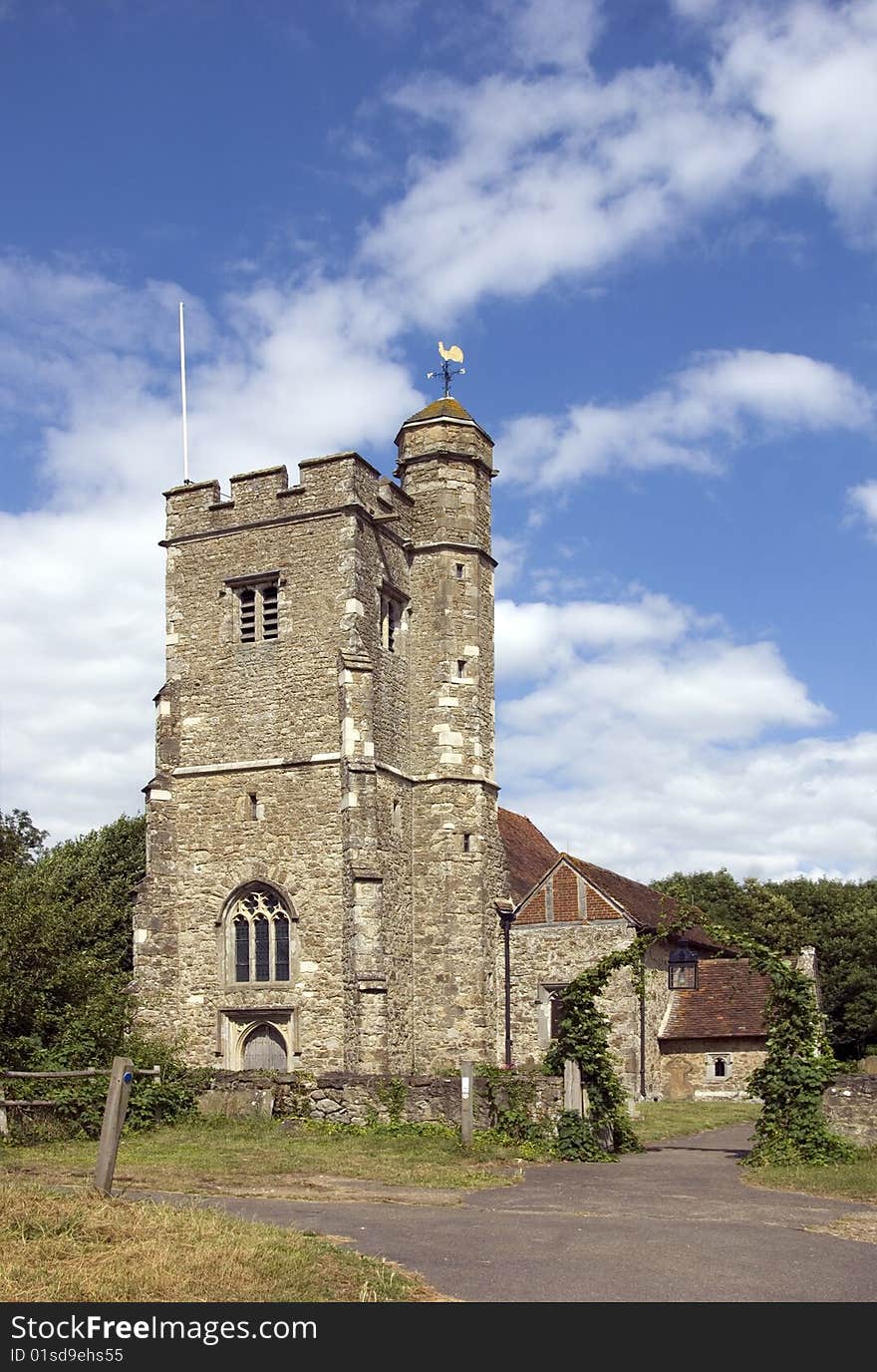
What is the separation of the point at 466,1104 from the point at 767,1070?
4470 mm

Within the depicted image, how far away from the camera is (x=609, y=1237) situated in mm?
12148

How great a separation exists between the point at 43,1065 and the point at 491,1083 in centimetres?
757

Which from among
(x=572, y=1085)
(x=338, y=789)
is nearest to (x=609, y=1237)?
(x=572, y=1085)

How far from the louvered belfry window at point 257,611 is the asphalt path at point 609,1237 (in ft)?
53.3

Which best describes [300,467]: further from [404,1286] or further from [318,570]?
[404,1286]

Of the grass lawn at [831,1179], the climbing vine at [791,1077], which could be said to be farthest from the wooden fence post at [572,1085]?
the grass lawn at [831,1179]

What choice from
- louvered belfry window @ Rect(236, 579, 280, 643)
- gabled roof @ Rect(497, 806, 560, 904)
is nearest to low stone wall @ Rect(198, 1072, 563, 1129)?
louvered belfry window @ Rect(236, 579, 280, 643)

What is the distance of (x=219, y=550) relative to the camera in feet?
106

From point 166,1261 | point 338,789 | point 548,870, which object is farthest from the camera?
point 548,870

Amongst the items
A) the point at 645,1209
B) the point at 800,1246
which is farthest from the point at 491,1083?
the point at 800,1246

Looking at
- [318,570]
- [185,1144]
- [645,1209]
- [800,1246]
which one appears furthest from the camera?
[318,570]

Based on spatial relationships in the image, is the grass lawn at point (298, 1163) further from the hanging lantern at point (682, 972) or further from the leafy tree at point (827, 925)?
the leafy tree at point (827, 925)

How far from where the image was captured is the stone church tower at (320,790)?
29.3m

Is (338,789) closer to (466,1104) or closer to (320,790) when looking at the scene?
(320,790)
